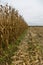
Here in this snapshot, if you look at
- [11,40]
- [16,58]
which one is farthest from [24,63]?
[11,40]

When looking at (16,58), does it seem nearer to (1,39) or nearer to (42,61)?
(42,61)

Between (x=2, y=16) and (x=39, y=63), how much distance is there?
2.65 metres

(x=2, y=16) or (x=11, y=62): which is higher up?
(x=2, y=16)

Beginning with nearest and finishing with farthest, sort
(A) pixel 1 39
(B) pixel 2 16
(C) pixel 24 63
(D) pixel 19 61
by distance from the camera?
(C) pixel 24 63, (D) pixel 19 61, (A) pixel 1 39, (B) pixel 2 16

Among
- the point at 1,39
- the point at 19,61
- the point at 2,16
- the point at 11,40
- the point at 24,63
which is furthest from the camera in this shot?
the point at 11,40

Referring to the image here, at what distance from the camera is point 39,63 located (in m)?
6.43

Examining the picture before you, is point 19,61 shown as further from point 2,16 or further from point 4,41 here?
point 2,16

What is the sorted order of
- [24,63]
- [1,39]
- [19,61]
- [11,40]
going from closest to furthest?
[24,63], [19,61], [1,39], [11,40]

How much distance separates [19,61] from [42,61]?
67cm

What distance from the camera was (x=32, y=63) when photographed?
242 inches

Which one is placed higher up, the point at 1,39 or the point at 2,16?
the point at 2,16

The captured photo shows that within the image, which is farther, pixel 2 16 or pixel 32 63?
pixel 2 16

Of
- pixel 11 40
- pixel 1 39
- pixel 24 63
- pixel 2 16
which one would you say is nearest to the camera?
pixel 24 63

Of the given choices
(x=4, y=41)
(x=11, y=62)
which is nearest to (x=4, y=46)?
(x=4, y=41)
